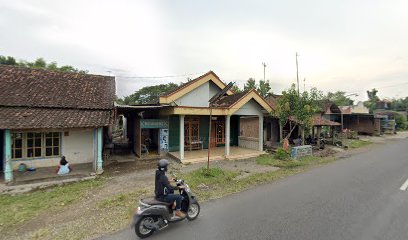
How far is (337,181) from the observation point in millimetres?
9344

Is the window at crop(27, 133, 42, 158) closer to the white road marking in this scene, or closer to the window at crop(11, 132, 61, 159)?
the window at crop(11, 132, 61, 159)

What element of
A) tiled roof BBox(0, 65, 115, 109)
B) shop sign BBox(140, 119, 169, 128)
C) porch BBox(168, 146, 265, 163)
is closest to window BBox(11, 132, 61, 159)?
tiled roof BBox(0, 65, 115, 109)

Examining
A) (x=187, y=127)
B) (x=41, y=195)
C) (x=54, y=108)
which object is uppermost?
(x=54, y=108)

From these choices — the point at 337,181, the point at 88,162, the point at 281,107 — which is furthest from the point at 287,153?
the point at 88,162

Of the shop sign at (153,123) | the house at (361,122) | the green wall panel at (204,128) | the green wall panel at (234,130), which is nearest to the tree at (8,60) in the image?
the shop sign at (153,123)

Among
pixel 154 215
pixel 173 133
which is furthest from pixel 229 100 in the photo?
pixel 154 215

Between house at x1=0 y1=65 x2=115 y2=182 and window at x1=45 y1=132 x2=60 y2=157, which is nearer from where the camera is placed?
house at x1=0 y1=65 x2=115 y2=182

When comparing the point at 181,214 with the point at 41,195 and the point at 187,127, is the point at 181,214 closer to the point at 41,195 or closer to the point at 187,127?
the point at 41,195

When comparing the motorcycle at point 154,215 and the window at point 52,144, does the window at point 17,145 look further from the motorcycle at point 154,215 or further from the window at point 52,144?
the motorcycle at point 154,215

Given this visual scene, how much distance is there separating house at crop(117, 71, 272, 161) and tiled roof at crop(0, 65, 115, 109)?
1.79m

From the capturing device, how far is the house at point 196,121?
44.5 feet

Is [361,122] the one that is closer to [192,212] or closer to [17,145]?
[192,212]

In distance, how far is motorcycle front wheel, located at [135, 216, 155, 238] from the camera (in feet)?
16.0

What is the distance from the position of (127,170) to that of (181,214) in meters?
7.05
